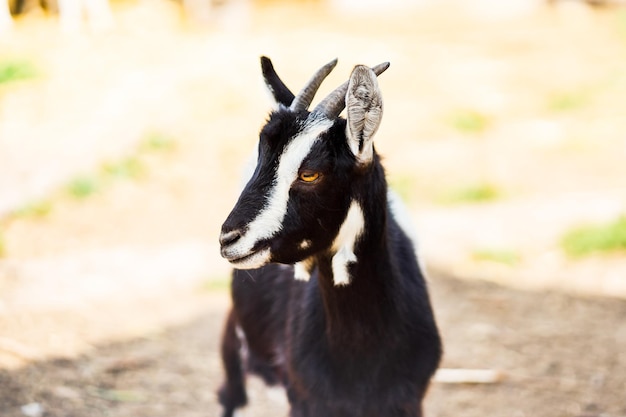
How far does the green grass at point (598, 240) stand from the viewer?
6465mm

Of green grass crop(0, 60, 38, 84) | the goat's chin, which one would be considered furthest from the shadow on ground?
green grass crop(0, 60, 38, 84)

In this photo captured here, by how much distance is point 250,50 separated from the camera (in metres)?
13.7

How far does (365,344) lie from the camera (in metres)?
3.27

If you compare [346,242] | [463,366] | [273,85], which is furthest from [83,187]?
[346,242]

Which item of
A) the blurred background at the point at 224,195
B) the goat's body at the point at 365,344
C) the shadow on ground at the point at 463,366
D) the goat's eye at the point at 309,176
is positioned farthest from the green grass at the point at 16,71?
the goat's eye at the point at 309,176

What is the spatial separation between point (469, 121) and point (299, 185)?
26.4 ft

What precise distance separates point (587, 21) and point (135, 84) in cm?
1082

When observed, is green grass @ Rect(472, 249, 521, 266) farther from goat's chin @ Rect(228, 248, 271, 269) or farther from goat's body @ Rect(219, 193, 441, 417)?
goat's chin @ Rect(228, 248, 271, 269)

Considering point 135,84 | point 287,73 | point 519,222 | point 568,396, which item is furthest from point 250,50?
point 568,396

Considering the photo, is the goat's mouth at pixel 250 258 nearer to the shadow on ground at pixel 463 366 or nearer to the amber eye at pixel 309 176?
the amber eye at pixel 309 176

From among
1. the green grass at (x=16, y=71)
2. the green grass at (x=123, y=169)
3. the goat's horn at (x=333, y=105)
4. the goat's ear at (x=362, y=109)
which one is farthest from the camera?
the green grass at (x=16, y=71)

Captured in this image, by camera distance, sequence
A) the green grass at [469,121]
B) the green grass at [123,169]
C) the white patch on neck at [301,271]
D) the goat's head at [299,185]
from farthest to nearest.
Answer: the green grass at [469,121] < the green grass at [123,169] < the white patch on neck at [301,271] < the goat's head at [299,185]

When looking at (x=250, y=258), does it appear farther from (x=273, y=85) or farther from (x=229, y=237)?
(x=273, y=85)

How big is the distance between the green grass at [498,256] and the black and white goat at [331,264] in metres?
3.08
